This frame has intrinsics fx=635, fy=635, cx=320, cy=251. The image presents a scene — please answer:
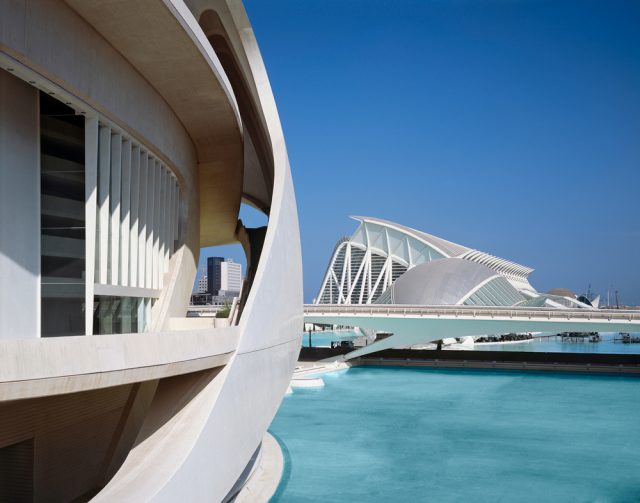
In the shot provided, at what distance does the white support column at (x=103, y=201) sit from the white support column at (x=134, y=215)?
3.71ft

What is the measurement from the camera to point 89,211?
369 inches

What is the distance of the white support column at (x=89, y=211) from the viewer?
9281mm

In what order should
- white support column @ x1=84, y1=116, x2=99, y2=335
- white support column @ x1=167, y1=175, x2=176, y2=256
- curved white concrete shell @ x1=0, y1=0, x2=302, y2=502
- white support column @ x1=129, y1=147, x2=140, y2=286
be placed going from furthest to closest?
white support column @ x1=167, y1=175, x2=176, y2=256 < white support column @ x1=129, y1=147, x2=140, y2=286 < white support column @ x1=84, y1=116, x2=99, y2=335 < curved white concrete shell @ x1=0, y1=0, x2=302, y2=502

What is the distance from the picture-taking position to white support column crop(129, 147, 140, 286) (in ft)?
36.7

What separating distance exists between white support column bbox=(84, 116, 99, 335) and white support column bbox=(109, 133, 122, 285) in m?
0.73

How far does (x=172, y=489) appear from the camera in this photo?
754cm

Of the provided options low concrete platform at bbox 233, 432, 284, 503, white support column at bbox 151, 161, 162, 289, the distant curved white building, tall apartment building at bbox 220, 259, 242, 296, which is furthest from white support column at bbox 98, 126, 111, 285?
tall apartment building at bbox 220, 259, 242, 296

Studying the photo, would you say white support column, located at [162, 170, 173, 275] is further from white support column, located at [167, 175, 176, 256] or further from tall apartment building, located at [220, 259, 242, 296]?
tall apartment building, located at [220, 259, 242, 296]

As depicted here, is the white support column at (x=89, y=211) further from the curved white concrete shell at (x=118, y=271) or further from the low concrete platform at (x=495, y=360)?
the low concrete platform at (x=495, y=360)

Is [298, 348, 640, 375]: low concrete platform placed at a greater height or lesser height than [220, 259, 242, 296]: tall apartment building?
lesser

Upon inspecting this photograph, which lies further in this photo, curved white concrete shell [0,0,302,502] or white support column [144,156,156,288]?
white support column [144,156,156,288]

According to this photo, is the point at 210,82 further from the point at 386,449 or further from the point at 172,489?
the point at 386,449

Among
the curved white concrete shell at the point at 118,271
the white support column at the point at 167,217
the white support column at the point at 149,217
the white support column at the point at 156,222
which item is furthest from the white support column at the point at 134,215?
the white support column at the point at 167,217

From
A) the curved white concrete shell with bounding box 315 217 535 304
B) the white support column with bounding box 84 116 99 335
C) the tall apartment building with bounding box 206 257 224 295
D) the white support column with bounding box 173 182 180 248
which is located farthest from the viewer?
the tall apartment building with bounding box 206 257 224 295
